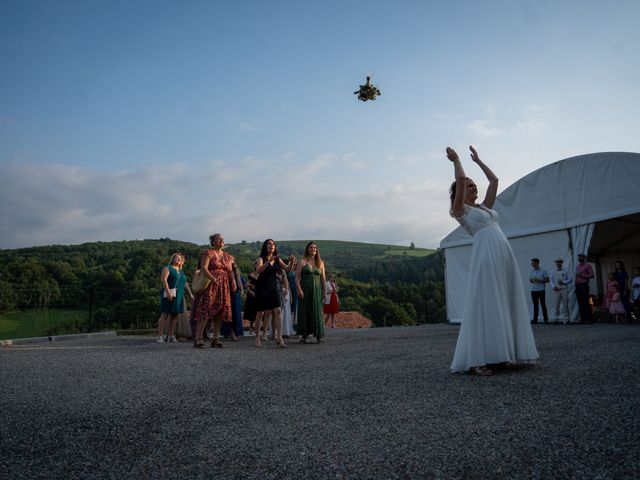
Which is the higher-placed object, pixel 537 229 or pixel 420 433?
pixel 537 229

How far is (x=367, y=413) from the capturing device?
12.0 feet

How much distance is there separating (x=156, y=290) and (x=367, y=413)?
20.1 m

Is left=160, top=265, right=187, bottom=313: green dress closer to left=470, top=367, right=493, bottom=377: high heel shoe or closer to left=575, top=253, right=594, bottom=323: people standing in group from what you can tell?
left=470, top=367, right=493, bottom=377: high heel shoe

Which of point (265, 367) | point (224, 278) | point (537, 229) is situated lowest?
point (265, 367)

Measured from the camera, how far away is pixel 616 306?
13.8 m

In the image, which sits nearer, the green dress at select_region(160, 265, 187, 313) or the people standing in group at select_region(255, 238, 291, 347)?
the people standing in group at select_region(255, 238, 291, 347)

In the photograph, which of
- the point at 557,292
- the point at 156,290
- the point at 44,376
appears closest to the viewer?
the point at 44,376

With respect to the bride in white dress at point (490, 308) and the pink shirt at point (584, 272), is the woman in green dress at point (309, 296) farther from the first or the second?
the pink shirt at point (584, 272)

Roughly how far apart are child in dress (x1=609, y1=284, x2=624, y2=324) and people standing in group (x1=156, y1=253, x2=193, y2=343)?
11.7 meters

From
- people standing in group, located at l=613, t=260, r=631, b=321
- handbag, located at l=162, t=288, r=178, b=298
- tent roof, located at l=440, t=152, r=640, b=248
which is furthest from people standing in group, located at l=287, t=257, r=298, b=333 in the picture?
people standing in group, located at l=613, t=260, r=631, b=321

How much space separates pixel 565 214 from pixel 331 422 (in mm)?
14746

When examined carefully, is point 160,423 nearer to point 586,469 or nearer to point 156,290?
point 586,469

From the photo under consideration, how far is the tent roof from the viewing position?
14.2 meters

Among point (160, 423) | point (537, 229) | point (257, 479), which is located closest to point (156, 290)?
point (537, 229)
